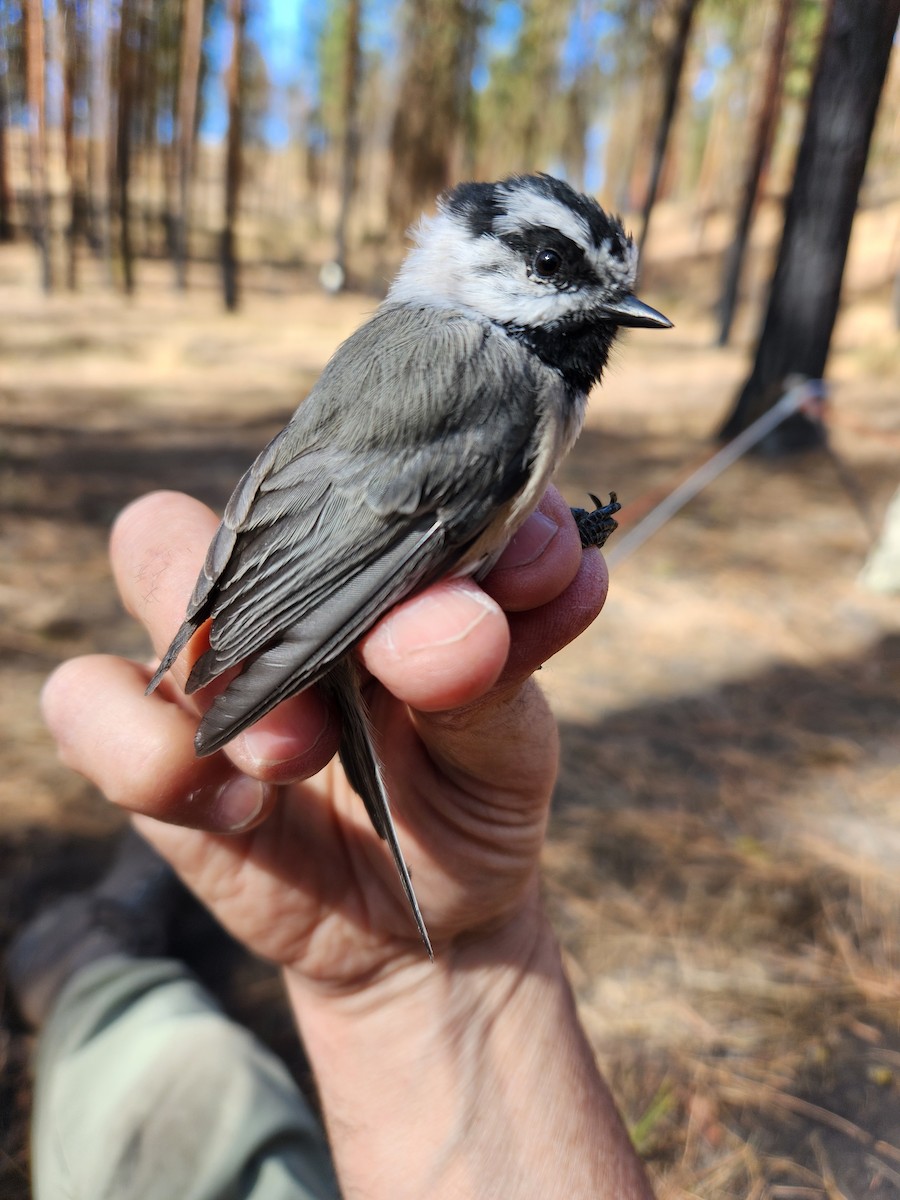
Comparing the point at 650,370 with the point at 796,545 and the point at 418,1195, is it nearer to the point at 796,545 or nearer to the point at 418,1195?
the point at 796,545

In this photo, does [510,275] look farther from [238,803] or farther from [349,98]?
[349,98]

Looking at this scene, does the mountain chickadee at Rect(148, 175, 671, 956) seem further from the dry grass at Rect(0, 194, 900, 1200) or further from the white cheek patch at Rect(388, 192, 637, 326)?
the dry grass at Rect(0, 194, 900, 1200)

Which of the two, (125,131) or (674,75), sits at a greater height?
(674,75)

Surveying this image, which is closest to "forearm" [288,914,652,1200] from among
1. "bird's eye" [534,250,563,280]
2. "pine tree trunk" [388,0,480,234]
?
"bird's eye" [534,250,563,280]

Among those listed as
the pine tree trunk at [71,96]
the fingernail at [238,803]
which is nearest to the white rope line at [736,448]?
the fingernail at [238,803]

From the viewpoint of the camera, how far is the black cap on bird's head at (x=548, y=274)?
1473 mm

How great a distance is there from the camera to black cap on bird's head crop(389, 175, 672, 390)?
1.47m

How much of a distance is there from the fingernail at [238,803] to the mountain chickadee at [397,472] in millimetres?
170

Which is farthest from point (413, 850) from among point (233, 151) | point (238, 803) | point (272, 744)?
point (233, 151)

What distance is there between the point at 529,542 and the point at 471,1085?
100cm

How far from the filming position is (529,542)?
1287 mm

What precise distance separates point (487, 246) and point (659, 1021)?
182 centimetres

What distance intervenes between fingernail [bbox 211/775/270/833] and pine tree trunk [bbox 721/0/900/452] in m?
5.61

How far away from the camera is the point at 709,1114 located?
72.2 inches
